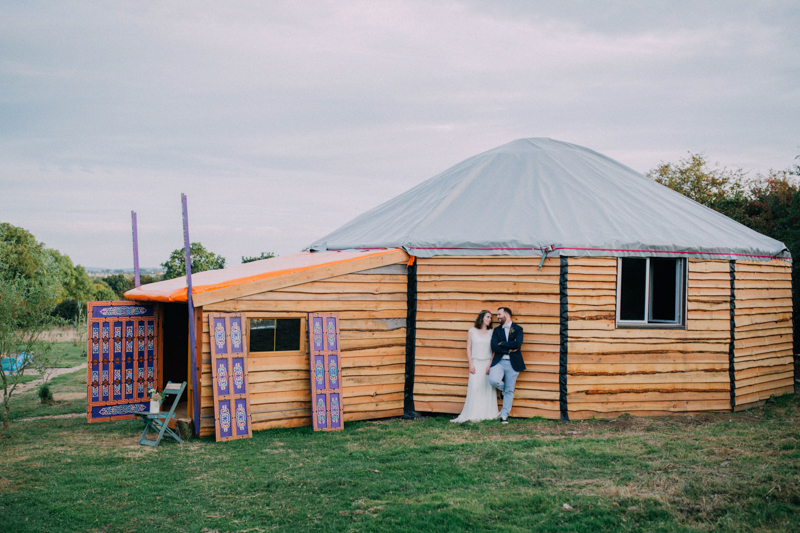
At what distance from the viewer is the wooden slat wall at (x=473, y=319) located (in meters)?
8.62

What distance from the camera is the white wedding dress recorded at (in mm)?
8461

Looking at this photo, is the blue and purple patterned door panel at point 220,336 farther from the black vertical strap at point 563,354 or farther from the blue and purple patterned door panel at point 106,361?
the black vertical strap at point 563,354

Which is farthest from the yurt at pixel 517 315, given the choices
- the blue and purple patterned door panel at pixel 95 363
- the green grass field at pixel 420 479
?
the blue and purple patterned door panel at pixel 95 363

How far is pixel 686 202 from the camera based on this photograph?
11.5m

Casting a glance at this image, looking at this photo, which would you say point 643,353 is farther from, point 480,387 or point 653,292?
point 653,292

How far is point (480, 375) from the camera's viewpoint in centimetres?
851

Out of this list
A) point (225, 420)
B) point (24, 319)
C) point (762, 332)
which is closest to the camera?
point (225, 420)

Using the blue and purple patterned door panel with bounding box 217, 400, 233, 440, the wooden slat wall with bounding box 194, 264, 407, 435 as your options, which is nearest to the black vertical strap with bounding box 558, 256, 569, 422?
the wooden slat wall with bounding box 194, 264, 407, 435

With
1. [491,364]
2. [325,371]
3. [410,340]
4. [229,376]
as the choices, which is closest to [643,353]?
[491,364]

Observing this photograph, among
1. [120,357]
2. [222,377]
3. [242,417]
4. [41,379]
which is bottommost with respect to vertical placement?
[41,379]

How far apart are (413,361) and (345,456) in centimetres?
262

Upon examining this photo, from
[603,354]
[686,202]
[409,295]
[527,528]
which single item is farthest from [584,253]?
[527,528]

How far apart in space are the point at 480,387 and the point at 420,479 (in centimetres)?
293

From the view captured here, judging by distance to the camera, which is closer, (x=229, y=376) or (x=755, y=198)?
(x=229, y=376)
